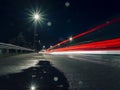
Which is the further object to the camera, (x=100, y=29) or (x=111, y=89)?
(x=100, y=29)

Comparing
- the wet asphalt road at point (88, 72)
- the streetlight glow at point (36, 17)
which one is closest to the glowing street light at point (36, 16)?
the streetlight glow at point (36, 17)

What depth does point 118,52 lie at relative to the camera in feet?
62.3

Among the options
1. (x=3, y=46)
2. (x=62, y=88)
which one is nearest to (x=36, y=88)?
(x=62, y=88)

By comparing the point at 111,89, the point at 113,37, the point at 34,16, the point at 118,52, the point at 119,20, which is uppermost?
the point at 34,16

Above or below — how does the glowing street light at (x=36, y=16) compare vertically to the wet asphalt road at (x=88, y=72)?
above

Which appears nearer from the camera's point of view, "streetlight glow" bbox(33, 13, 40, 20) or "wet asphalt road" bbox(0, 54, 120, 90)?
"wet asphalt road" bbox(0, 54, 120, 90)

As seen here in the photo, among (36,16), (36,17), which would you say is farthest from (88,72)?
(36,16)

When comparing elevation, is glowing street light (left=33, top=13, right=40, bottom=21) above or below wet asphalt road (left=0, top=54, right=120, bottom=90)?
above

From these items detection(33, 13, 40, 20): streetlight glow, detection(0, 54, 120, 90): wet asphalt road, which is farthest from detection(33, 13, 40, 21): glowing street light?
detection(0, 54, 120, 90): wet asphalt road

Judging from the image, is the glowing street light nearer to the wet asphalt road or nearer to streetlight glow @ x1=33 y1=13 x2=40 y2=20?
streetlight glow @ x1=33 y1=13 x2=40 y2=20

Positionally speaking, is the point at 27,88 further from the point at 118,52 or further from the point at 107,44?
the point at 107,44

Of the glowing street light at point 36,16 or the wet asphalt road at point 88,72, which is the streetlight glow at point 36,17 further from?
the wet asphalt road at point 88,72

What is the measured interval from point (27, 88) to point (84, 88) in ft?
4.99

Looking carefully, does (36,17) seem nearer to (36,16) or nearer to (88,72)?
(36,16)
